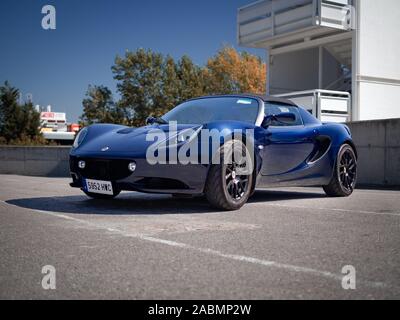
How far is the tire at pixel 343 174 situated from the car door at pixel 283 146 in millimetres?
674

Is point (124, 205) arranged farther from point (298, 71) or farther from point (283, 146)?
point (298, 71)

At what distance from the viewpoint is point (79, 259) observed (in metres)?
3.00

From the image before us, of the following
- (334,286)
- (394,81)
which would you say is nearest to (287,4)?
(394,81)

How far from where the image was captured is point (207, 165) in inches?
200

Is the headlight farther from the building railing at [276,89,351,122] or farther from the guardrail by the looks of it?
the building railing at [276,89,351,122]

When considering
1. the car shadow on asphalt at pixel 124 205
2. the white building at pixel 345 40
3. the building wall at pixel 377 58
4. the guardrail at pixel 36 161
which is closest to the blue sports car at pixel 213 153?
the car shadow on asphalt at pixel 124 205

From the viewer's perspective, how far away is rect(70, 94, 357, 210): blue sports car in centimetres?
504

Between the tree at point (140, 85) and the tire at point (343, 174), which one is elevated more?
the tree at point (140, 85)

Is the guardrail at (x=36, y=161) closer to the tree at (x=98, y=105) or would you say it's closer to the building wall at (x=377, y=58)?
the building wall at (x=377, y=58)

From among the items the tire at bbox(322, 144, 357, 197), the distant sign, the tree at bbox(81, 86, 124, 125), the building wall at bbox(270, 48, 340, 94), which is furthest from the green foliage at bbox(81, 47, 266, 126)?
the distant sign

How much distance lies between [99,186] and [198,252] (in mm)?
2357

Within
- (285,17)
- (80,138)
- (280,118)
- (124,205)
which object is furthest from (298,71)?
(124,205)

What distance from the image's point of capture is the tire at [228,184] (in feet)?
16.8
